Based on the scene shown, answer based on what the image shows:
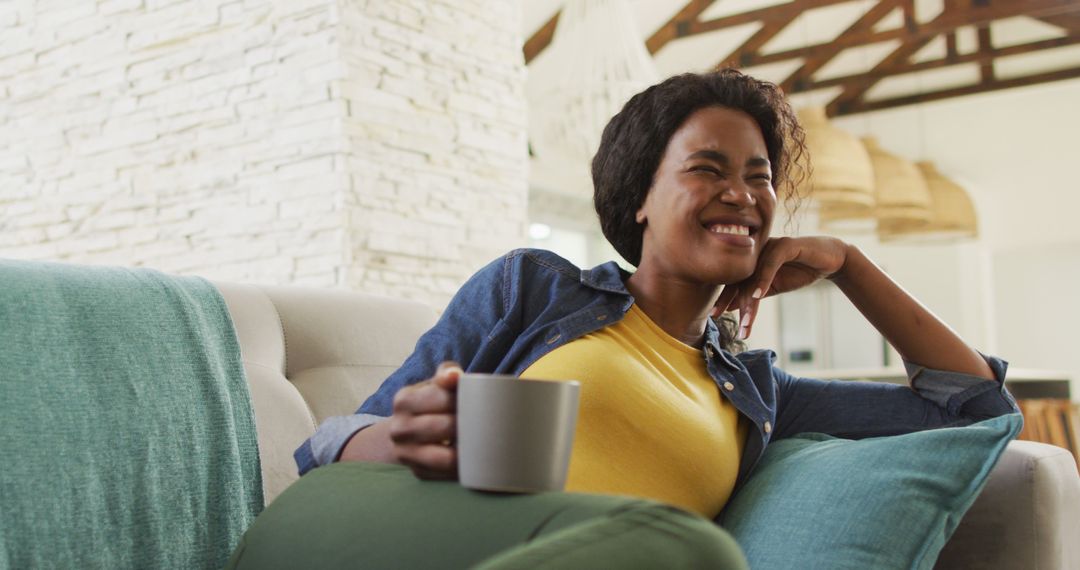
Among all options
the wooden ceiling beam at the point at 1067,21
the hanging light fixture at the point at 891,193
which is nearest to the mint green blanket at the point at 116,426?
the hanging light fixture at the point at 891,193

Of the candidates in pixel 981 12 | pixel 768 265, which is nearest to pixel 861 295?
pixel 768 265

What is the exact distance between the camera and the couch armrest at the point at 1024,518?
1116 millimetres

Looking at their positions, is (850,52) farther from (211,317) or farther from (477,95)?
(211,317)

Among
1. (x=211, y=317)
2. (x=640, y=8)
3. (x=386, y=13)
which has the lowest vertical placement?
(x=211, y=317)

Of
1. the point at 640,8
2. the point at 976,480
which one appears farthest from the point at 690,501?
the point at 640,8

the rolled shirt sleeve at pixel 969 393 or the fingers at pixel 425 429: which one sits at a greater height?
the fingers at pixel 425 429

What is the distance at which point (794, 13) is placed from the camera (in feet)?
23.1

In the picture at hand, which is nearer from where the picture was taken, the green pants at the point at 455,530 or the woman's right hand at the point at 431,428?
the green pants at the point at 455,530

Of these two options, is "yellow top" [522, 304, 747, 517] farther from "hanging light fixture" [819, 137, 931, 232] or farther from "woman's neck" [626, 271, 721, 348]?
"hanging light fixture" [819, 137, 931, 232]

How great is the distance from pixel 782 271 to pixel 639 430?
16.4 inches

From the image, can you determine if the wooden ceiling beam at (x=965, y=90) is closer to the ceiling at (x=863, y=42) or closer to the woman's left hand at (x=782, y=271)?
the ceiling at (x=863, y=42)

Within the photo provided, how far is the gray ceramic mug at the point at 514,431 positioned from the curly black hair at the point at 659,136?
79cm

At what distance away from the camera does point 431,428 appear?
2.43 ft

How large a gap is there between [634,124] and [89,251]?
104 inches
